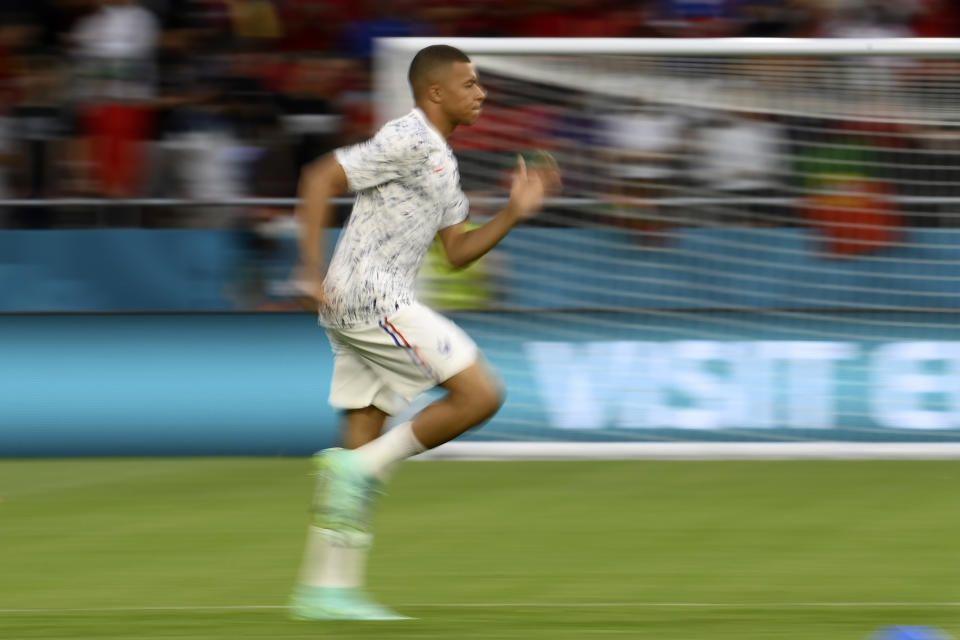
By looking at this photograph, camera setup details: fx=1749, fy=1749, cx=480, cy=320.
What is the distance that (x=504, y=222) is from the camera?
535 cm

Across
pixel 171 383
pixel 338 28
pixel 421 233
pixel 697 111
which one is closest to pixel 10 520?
pixel 171 383

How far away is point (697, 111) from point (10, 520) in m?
4.63

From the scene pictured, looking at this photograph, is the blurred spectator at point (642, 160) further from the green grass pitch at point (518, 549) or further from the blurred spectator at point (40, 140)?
the blurred spectator at point (40, 140)

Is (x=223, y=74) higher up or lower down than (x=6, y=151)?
higher up

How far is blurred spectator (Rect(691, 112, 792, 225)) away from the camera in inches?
404

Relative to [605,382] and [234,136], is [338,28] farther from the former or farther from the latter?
[605,382]

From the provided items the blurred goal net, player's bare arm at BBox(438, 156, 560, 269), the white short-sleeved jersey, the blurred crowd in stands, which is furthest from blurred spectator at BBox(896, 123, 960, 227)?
the white short-sleeved jersey

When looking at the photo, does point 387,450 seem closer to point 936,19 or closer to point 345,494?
point 345,494

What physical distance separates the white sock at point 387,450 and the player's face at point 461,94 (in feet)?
3.27

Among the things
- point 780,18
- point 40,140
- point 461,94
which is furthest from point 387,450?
point 780,18

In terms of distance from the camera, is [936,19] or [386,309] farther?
[936,19]

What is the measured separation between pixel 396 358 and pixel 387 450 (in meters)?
0.30

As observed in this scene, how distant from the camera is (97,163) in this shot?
11211 mm

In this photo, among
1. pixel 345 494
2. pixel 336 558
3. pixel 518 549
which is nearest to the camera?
pixel 345 494
